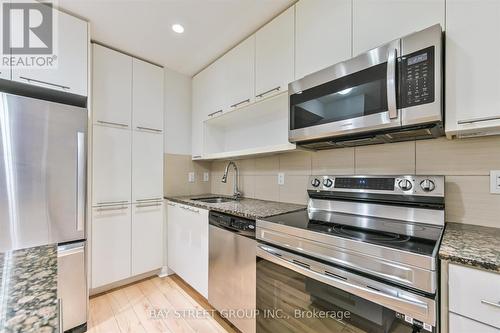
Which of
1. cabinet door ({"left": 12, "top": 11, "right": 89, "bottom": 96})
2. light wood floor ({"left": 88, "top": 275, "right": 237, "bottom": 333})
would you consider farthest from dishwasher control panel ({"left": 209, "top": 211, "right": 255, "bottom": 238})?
cabinet door ({"left": 12, "top": 11, "right": 89, "bottom": 96})

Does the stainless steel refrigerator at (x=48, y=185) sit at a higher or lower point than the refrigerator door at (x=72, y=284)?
higher

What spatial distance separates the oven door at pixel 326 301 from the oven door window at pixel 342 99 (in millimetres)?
816

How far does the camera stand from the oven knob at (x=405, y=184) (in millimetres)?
1200

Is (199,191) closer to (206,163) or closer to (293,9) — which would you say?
(206,163)

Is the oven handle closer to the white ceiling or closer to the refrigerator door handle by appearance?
the refrigerator door handle

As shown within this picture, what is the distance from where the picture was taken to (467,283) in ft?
2.35

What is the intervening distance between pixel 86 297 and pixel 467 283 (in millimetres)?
2274

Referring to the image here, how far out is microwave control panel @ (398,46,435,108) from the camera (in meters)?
0.98

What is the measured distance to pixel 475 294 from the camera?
0.71m

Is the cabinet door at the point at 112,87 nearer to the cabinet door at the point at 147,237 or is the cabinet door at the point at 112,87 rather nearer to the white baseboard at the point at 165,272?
the cabinet door at the point at 147,237

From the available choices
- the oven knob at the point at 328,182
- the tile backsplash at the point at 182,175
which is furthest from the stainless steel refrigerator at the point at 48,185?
the oven knob at the point at 328,182

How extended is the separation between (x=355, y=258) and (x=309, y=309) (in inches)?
16.0

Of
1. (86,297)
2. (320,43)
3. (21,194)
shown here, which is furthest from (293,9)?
(86,297)

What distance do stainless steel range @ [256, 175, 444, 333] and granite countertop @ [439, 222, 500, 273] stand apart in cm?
4
